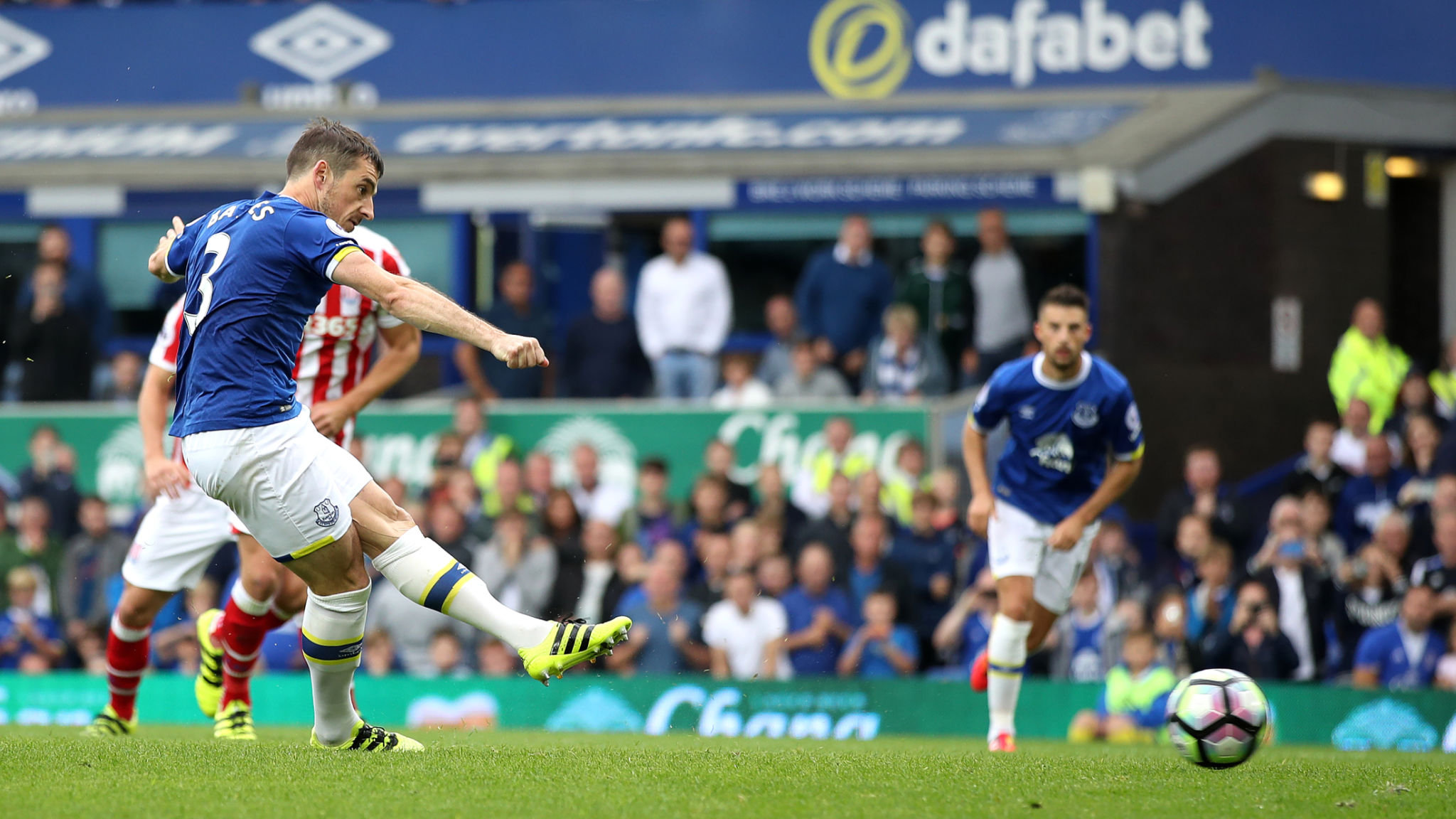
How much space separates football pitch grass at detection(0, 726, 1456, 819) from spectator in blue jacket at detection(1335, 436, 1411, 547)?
6249mm

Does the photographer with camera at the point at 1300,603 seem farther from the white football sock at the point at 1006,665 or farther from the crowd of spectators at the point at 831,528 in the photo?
the white football sock at the point at 1006,665

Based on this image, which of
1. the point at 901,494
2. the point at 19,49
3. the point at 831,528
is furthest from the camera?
the point at 19,49

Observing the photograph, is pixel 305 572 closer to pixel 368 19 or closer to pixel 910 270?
pixel 910 270

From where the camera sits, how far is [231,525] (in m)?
8.52

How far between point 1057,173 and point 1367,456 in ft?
12.9

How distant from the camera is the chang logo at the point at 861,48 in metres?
18.9

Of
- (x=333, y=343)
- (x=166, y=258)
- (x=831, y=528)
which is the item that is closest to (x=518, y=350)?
(x=166, y=258)

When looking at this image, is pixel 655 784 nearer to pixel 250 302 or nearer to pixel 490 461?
pixel 250 302

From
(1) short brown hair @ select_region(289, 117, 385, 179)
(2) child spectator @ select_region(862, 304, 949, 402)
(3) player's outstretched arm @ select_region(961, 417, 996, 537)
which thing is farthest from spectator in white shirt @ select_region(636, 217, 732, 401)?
(1) short brown hair @ select_region(289, 117, 385, 179)

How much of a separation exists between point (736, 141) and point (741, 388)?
309 centimetres

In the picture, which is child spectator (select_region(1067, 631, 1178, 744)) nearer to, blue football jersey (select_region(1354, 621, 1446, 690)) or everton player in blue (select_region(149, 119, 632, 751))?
blue football jersey (select_region(1354, 621, 1446, 690))

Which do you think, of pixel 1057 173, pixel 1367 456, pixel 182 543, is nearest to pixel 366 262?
pixel 182 543

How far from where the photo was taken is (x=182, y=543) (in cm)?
860

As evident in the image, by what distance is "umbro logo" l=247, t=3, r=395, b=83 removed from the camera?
2033 cm
